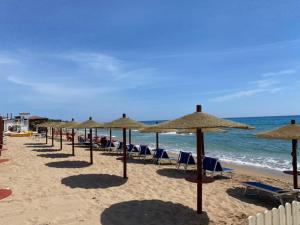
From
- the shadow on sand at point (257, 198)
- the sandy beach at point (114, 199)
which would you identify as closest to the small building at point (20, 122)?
the sandy beach at point (114, 199)

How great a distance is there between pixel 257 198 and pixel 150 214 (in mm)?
2776

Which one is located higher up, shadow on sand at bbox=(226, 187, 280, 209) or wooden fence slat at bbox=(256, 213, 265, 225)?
wooden fence slat at bbox=(256, 213, 265, 225)

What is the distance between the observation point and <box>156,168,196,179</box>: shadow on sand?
9.34 meters

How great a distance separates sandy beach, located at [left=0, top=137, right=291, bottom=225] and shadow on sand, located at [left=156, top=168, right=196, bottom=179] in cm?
2

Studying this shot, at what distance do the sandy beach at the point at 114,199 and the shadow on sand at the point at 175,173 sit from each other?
23 millimetres

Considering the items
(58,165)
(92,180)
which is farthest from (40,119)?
(92,180)

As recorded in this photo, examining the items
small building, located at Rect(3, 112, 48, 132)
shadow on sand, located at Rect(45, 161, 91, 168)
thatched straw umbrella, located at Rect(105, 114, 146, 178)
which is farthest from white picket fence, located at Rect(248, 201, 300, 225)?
small building, located at Rect(3, 112, 48, 132)

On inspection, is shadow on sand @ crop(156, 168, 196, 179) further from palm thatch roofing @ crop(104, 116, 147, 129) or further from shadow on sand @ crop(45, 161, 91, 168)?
shadow on sand @ crop(45, 161, 91, 168)

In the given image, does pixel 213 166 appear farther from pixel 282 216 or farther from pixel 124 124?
pixel 282 216

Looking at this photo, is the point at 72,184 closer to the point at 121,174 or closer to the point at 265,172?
the point at 121,174

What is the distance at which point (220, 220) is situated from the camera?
17.6 feet

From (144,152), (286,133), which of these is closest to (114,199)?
(286,133)

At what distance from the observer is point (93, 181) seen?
8.09 m

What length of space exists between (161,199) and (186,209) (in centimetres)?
79
